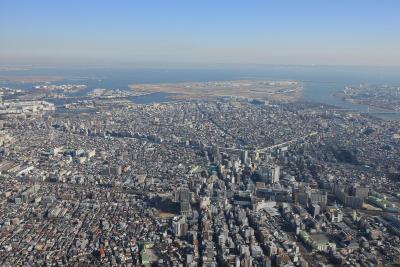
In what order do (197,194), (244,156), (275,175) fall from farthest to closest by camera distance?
(244,156), (275,175), (197,194)

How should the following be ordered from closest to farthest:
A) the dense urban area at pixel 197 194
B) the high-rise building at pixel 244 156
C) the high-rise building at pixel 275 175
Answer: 1. the dense urban area at pixel 197 194
2. the high-rise building at pixel 275 175
3. the high-rise building at pixel 244 156

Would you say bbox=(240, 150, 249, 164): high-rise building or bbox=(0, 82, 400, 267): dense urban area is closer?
bbox=(0, 82, 400, 267): dense urban area

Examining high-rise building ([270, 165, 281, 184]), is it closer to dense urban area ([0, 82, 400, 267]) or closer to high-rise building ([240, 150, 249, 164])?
dense urban area ([0, 82, 400, 267])

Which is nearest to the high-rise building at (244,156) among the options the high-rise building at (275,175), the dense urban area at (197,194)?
the dense urban area at (197,194)

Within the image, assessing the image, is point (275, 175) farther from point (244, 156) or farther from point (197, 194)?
point (197, 194)

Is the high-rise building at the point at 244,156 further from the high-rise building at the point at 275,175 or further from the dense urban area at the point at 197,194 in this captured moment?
the high-rise building at the point at 275,175

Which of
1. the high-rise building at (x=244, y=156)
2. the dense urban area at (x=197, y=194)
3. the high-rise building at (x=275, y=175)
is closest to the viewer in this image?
the dense urban area at (x=197, y=194)

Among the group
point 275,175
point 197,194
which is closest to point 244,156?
point 275,175

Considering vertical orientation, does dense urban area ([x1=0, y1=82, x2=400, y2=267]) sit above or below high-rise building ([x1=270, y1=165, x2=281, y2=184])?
below

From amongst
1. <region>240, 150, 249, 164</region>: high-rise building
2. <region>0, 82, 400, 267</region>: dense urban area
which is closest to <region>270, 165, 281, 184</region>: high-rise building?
<region>0, 82, 400, 267</region>: dense urban area

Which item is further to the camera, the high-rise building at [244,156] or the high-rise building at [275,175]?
the high-rise building at [244,156]
